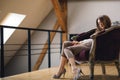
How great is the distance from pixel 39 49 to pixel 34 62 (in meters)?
0.57

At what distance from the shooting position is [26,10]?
19.8ft

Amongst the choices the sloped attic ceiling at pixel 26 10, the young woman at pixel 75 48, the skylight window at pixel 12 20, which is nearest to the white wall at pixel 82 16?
the sloped attic ceiling at pixel 26 10

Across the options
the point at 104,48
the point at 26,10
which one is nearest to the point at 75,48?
the point at 104,48

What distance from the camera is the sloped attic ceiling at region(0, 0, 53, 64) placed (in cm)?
552

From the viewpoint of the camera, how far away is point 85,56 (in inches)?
133

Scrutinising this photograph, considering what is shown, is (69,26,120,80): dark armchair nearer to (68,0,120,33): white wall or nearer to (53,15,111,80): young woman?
(53,15,111,80): young woman

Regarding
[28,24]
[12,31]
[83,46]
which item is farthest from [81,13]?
[83,46]

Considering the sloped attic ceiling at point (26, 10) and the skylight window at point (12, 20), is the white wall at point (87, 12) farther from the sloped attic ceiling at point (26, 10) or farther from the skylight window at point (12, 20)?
the skylight window at point (12, 20)

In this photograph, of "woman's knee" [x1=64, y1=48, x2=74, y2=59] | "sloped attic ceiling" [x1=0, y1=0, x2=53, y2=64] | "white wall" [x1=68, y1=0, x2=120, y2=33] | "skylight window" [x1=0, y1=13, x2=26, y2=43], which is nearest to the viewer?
"woman's knee" [x1=64, y1=48, x2=74, y2=59]

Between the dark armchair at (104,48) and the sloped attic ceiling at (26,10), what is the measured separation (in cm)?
263

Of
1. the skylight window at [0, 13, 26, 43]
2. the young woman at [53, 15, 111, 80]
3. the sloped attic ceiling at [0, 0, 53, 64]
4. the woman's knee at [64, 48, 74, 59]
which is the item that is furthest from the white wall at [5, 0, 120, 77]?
the woman's knee at [64, 48, 74, 59]

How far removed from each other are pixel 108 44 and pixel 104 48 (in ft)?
0.26

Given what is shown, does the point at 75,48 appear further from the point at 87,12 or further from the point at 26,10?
the point at 87,12

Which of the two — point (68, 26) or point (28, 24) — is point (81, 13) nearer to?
point (68, 26)
